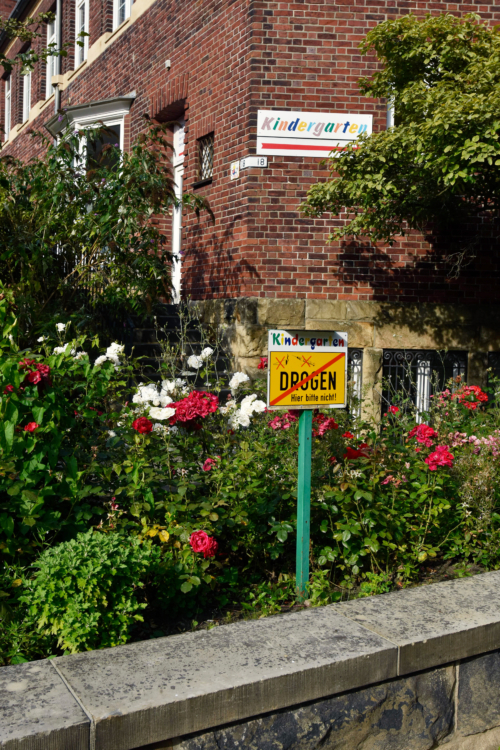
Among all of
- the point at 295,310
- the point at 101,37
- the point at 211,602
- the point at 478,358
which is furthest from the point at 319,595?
the point at 101,37

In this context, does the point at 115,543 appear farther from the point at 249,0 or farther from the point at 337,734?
the point at 249,0

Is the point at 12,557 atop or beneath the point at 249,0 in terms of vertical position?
beneath

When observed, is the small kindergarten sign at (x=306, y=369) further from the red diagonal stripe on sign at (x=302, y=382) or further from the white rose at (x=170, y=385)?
the white rose at (x=170, y=385)

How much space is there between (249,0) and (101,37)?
5945mm

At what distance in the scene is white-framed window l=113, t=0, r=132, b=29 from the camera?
12.8 m

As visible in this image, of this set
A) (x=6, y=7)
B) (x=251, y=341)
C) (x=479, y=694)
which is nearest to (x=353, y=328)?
(x=251, y=341)

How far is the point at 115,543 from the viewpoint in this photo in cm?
282

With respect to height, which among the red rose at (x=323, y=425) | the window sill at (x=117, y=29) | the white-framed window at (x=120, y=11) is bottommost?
the red rose at (x=323, y=425)

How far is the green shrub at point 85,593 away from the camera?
260 cm

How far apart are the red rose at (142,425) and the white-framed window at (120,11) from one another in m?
11.4

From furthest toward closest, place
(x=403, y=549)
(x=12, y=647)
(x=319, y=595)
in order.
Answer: (x=403, y=549)
(x=319, y=595)
(x=12, y=647)

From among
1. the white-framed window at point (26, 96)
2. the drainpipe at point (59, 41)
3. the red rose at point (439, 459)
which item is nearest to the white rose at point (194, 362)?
the red rose at point (439, 459)

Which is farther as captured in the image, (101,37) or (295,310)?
(101,37)

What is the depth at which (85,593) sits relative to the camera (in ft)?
8.63
